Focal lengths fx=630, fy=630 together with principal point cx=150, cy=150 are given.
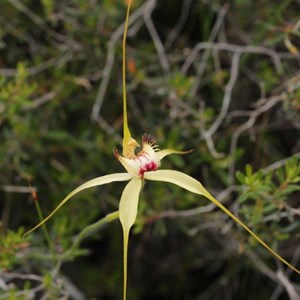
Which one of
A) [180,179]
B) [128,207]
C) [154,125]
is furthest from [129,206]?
[154,125]

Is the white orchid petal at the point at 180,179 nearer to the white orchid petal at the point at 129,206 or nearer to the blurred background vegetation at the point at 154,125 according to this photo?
the white orchid petal at the point at 129,206

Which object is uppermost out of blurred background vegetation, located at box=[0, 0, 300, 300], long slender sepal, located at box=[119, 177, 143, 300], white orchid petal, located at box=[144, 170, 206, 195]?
blurred background vegetation, located at box=[0, 0, 300, 300]

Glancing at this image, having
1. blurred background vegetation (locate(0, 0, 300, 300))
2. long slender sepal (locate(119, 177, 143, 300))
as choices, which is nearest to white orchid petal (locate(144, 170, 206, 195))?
long slender sepal (locate(119, 177, 143, 300))

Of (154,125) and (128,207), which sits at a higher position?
(154,125)

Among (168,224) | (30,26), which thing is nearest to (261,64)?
(168,224)

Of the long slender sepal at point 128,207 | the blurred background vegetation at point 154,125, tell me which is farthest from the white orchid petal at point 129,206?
the blurred background vegetation at point 154,125

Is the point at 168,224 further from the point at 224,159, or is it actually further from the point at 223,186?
the point at 224,159

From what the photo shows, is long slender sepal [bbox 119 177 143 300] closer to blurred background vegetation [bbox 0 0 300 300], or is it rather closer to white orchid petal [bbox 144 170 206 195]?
white orchid petal [bbox 144 170 206 195]

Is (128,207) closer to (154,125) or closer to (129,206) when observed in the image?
(129,206)
